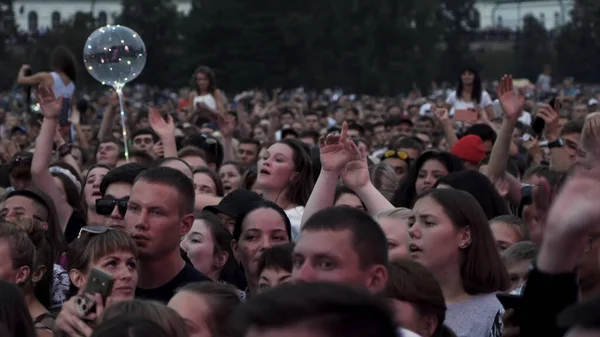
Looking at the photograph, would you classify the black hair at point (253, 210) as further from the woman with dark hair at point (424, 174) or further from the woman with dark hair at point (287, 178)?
the woman with dark hair at point (424, 174)

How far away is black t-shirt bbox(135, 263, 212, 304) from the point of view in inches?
245

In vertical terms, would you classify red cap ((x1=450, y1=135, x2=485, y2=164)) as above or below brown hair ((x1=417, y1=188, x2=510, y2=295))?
below

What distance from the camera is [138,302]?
15.9 feet

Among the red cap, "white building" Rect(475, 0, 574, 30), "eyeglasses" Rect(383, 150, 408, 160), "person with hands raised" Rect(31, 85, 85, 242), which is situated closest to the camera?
"person with hands raised" Rect(31, 85, 85, 242)

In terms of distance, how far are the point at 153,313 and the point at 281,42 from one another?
60725mm

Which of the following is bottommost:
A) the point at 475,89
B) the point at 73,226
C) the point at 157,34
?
the point at 157,34

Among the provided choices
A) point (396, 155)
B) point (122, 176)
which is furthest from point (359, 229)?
point (396, 155)

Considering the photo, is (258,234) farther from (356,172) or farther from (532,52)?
(532,52)

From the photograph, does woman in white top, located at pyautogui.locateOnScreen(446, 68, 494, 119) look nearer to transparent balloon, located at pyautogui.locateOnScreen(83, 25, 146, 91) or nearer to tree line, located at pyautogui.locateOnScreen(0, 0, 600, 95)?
transparent balloon, located at pyautogui.locateOnScreen(83, 25, 146, 91)

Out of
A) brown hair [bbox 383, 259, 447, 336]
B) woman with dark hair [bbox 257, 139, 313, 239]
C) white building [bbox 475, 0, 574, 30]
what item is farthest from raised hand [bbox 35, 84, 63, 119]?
white building [bbox 475, 0, 574, 30]

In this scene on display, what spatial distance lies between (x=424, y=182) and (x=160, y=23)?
60.2 m

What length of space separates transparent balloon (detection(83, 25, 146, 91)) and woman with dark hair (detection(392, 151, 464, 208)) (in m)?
2.79

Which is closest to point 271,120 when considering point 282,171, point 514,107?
point 514,107

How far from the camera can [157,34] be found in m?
68.7
